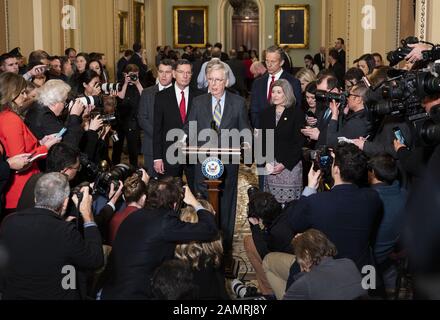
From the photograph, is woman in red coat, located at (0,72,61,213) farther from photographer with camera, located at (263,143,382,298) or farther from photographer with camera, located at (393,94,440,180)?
photographer with camera, located at (393,94,440,180)

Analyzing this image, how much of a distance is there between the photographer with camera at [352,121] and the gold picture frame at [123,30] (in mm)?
14319

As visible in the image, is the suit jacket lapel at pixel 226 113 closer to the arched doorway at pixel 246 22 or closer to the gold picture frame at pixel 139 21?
the gold picture frame at pixel 139 21

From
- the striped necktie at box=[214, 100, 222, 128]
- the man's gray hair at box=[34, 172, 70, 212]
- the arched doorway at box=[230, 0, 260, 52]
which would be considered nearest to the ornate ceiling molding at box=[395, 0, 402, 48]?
the striped necktie at box=[214, 100, 222, 128]

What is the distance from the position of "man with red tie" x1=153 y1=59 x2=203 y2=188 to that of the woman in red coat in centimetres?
157

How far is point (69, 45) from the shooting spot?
592 inches

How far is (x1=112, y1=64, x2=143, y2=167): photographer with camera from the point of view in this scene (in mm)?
11016

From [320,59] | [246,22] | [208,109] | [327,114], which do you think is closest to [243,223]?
[327,114]

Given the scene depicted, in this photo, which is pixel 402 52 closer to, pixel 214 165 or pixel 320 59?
pixel 214 165

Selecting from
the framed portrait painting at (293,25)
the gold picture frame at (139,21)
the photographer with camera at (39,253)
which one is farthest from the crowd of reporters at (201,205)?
the framed portrait painting at (293,25)

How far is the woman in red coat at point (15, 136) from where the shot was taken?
595 cm

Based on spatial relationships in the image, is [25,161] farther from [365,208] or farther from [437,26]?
[437,26]

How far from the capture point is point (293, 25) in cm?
2902

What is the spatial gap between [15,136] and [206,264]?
7.52ft
